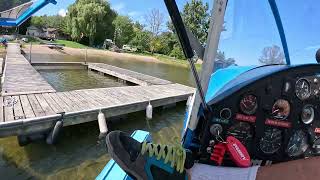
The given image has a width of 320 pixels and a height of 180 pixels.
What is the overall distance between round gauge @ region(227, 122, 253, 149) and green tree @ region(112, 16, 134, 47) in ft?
209

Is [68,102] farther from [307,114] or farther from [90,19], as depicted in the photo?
[90,19]

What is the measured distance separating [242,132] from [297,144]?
78cm

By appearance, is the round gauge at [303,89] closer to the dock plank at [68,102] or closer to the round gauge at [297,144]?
the round gauge at [297,144]

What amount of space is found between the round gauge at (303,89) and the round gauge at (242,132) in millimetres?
692

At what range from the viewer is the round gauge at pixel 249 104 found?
285 centimetres

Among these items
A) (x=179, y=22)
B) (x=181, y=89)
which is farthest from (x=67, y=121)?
(x=181, y=89)

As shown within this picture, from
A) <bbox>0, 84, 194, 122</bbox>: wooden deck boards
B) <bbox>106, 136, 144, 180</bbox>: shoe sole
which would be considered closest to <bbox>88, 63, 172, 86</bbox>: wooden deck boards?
<bbox>0, 84, 194, 122</bbox>: wooden deck boards

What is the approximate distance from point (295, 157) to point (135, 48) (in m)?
67.7

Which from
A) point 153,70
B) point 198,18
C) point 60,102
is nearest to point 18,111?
point 60,102

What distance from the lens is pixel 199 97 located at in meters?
2.50

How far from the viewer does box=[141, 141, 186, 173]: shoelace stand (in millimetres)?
2283

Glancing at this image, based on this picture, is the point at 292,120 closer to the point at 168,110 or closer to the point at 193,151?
the point at 193,151

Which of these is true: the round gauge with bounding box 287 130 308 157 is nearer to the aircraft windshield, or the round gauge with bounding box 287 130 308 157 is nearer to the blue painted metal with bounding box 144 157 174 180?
the aircraft windshield

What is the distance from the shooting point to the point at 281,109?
119 inches
